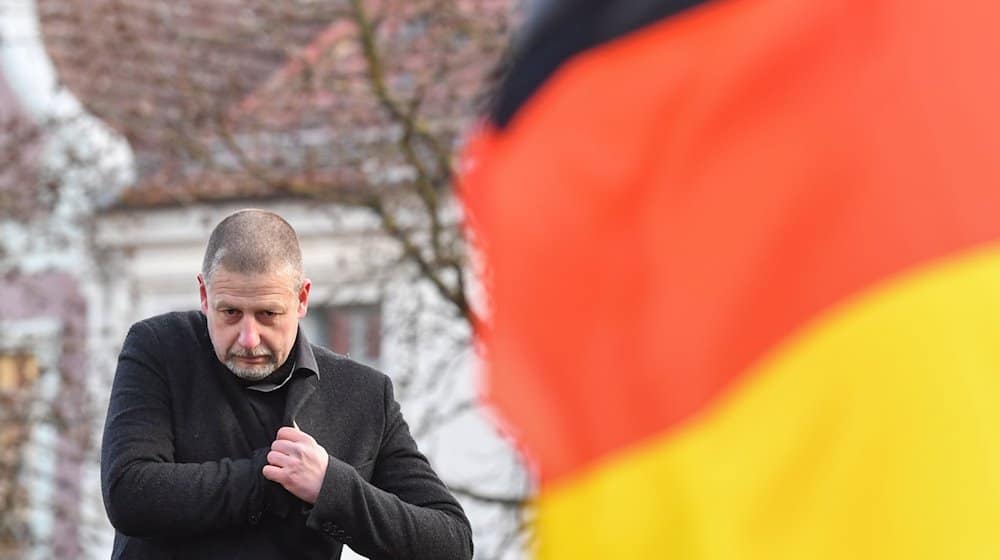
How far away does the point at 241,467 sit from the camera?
3873 mm

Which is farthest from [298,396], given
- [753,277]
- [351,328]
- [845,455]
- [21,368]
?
[351,328]

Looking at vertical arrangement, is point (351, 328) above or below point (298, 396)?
above

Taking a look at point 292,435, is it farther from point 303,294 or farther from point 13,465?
point 13,465

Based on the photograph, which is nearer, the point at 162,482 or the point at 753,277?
the point at 753,277

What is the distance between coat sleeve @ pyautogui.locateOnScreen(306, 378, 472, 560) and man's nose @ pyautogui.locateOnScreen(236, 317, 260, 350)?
0.26 metres

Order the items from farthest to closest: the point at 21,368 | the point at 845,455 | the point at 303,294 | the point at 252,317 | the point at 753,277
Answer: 1. the point at 21,368
2. the point at 303,294
3. the point at 252,317
4. the point at 753,277
5. the point at 845,455

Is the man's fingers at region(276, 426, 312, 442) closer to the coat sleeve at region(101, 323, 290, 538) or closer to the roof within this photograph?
the coat sleeve at region(101, 323, 290, 538)

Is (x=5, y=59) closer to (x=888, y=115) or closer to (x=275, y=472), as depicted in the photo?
(x=275, y=472)

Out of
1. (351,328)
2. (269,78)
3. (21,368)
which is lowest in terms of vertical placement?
(21,368)

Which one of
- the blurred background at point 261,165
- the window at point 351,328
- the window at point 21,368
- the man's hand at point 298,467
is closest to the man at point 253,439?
the man's hand at point 298,467

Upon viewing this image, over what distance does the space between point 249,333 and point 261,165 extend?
10580 millimetres

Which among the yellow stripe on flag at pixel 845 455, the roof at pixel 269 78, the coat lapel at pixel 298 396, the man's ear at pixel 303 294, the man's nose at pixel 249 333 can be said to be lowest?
the yellow stripe on flag at pixel 845 455

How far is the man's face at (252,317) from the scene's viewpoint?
3.92 m

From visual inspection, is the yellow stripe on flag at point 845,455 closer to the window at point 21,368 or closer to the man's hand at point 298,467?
the man's hand at point 298,467
